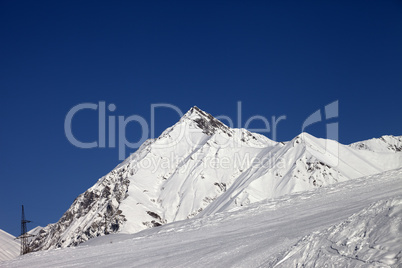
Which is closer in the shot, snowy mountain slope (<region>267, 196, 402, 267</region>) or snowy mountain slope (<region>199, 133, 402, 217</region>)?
snowy mountain slope (<region>267, 196, 402, 267</region>)

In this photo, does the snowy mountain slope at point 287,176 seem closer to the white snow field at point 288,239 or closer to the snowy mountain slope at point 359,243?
the white snow field at point 288,239

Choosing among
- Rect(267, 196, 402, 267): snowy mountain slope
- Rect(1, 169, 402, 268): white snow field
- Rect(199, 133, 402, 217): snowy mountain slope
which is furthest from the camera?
Rect(199, 133, 402, 217): snowy mountain slope

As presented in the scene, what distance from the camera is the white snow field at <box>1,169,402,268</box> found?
14359mm

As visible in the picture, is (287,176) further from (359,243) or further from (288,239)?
(359,243)

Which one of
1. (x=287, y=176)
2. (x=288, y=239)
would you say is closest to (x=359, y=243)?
(x=288, y=239)

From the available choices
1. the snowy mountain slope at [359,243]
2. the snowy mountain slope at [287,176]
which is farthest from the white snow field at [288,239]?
the snowy mountain slope at [287,176]

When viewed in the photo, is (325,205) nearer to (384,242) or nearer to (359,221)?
(359,221)

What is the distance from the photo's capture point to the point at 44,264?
25.8 meters

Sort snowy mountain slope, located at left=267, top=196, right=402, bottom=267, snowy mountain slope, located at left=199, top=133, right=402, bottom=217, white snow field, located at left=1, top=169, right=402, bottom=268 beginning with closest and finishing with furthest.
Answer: snowy mountain slope, located at left=267, top=196, right=402, bottom=267
white snow field, located at left=1, top=169, right=402, bottom=268
snowy mountain slope, located at left=199, top=133, right=402, bottom=217

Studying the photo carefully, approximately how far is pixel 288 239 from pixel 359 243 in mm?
6074

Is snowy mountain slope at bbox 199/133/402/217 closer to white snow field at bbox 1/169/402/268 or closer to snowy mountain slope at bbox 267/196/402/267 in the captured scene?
white snow field at bbox 1/169/402/268

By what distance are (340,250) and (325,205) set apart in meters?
15.4

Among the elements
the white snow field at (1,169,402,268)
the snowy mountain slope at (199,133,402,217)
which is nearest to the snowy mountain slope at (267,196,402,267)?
the white snow field at (1,169,402,268)

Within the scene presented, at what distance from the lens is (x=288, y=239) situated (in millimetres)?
20422
